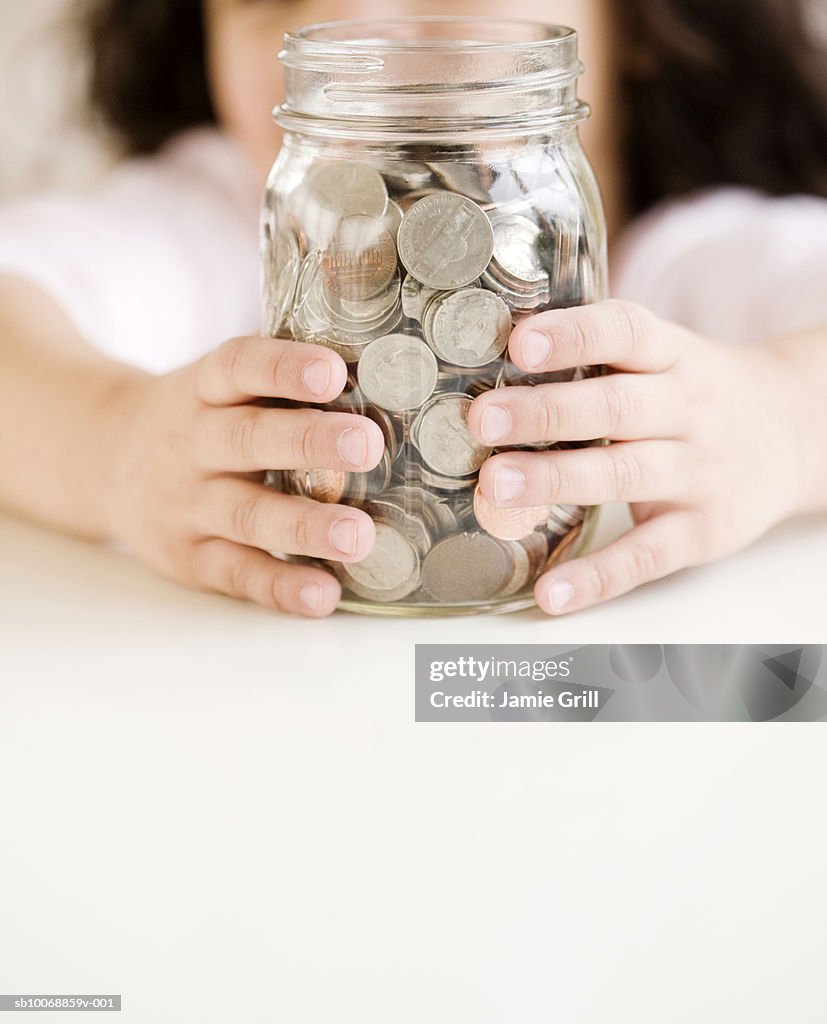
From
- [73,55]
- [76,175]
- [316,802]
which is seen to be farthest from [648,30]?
[316,802]

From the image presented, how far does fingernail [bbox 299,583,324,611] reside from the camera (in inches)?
20.2

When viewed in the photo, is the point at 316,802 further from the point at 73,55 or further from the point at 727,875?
the point at 73,55

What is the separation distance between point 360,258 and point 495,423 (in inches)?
3.3

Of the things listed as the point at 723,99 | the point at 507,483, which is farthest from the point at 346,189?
the point at 723,99

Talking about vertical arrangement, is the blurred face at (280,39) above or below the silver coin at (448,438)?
above

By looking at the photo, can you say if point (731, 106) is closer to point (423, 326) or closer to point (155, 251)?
point (155, 251)

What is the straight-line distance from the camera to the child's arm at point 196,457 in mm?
482

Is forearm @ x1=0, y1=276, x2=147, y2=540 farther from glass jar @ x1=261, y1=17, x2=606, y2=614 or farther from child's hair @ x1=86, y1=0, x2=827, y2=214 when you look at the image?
child's hair @ x1=86, y1=0, x2=827, y2=214

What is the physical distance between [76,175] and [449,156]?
1.28 meters

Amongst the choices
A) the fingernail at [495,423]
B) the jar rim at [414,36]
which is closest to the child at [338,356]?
the fingernail at [495,423]

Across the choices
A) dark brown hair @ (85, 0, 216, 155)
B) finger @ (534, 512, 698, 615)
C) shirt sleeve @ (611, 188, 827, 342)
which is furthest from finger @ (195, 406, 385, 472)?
dark brown hair @ (85, 0, 216, 155)

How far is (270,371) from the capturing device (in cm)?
48

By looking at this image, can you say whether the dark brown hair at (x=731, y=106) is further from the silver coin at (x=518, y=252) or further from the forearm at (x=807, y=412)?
the silver coin at (x=518, y=252)

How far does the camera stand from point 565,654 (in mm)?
494
